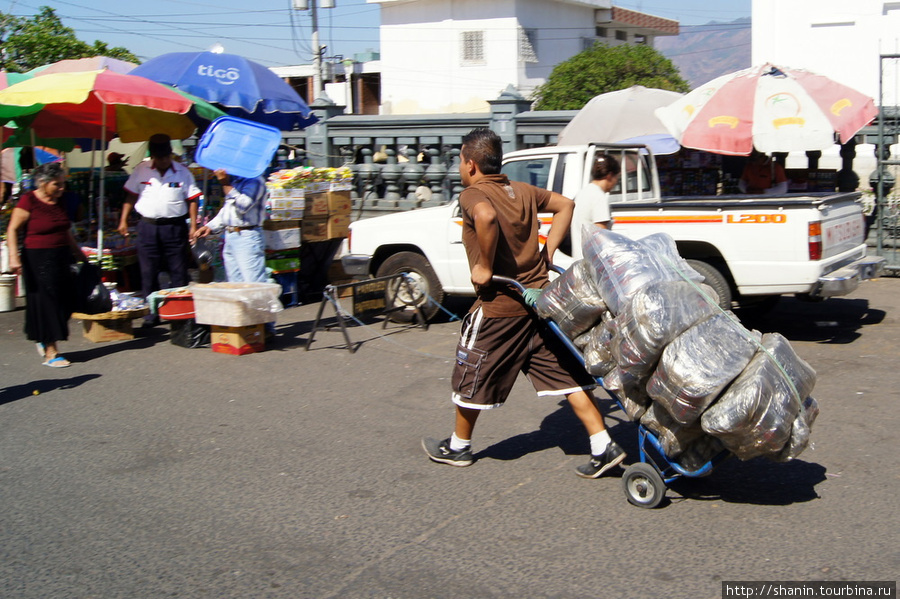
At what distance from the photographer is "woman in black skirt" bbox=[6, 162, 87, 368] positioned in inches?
313

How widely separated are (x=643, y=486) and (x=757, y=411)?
87cm

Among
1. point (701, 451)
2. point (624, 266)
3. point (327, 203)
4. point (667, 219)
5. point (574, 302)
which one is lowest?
point (701, 451)

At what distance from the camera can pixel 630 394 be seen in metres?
4.50

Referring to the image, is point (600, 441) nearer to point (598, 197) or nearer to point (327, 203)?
point (598, 197)

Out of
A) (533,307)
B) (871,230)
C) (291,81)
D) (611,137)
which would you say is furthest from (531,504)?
(291,81)

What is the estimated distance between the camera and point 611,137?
35.3 ft

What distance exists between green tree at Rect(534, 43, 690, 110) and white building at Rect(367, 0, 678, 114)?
32.6 ft

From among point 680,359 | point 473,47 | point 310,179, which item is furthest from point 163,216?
point 473,47

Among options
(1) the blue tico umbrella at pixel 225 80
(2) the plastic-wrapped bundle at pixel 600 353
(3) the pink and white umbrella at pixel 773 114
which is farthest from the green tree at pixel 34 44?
(2) the plastic-wrapped bundle at pixel 600 353

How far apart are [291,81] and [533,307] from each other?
175 ft

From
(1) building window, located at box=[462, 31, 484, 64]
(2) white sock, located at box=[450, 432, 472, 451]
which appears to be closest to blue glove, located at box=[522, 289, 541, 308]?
(2) white sock, located at box=[450, 432, 472, 451]

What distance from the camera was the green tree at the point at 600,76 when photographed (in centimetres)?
3456

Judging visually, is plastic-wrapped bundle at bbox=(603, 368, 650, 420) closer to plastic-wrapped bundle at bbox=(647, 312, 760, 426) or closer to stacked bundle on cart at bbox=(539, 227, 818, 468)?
stacked bundle on cart at bbox=(539, 227, 818, 468)

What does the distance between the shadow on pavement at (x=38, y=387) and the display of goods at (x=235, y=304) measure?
1.18 meters
